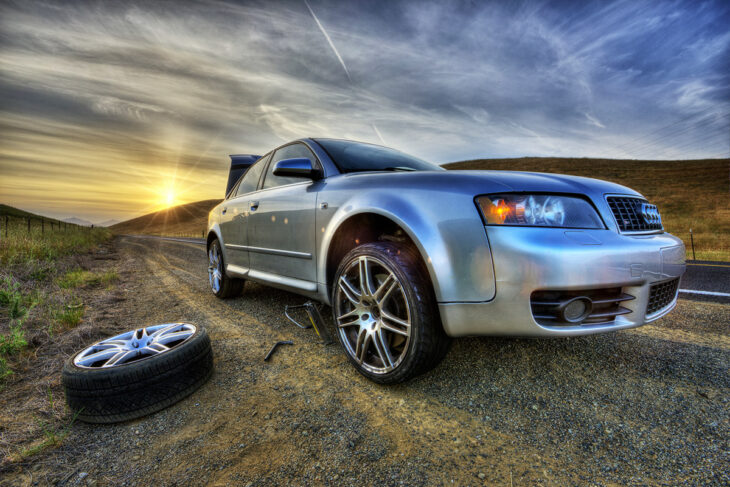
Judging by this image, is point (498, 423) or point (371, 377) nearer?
point (498, 423)

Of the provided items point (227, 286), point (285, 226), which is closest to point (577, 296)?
point (285, 226)

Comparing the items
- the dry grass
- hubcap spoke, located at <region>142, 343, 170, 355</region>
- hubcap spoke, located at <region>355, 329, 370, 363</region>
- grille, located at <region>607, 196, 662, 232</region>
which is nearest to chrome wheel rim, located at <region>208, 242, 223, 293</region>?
hubcap spoke, located at <region>142, 343, 170, 355</region>

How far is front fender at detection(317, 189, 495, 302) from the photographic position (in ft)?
5.23

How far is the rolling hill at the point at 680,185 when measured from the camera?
16858 mm

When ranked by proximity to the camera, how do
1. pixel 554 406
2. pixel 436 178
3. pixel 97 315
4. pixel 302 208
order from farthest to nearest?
pixel 97 315
pixel 302 208
pixel 436 178
pixel 554 406

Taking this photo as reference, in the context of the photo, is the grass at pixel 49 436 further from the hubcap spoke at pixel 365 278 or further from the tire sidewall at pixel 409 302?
the hubcap spoke at pixel 365 278

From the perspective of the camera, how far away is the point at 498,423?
1572mm

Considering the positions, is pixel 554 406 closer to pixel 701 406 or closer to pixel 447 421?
pixel 447 421

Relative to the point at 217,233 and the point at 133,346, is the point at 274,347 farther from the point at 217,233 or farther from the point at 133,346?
the point at 217,233

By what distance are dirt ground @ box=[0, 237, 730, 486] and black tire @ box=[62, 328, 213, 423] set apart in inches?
2.8

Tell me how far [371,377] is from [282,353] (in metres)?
0.83

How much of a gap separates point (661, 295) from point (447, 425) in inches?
54.6

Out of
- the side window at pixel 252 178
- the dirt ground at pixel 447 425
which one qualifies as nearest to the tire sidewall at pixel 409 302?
the dirt ground at pixel 447 425

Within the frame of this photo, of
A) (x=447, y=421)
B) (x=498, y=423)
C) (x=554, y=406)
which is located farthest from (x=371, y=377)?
(x=554, y=406)
